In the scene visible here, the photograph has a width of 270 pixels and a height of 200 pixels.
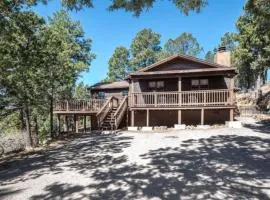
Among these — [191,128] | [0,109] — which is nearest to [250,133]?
[191,128]

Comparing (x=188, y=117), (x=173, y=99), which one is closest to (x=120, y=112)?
(x=173, y=99)

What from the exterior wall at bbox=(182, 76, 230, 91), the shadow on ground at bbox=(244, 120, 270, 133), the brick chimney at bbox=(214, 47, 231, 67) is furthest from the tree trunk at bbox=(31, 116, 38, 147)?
the brick chimney at bbox=(214, 47, 231, 67)

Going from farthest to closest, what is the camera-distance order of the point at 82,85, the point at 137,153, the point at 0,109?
1. the point at 82,85
2. the point at 0,109
3. the point at 137,153

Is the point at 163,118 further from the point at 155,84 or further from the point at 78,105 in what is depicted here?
the point at 78,105

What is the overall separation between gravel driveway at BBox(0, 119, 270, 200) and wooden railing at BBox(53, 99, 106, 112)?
32.1ft

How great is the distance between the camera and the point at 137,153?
539 inches

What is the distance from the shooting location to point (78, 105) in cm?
2634

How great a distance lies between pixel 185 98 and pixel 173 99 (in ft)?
3.07

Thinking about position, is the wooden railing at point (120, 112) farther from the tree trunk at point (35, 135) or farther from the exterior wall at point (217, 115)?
the exterior wall at point (217, 115)

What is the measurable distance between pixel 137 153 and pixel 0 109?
10.9 metres

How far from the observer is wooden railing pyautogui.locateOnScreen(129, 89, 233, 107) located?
21.9 metres

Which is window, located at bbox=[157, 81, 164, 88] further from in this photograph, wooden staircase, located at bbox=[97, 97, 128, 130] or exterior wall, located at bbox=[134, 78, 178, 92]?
wooden staircase, located at bbox=[97, 97, 128, 130]

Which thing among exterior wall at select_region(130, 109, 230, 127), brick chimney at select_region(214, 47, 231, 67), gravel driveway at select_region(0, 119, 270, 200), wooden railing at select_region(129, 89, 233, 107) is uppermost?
brick chimney at select_region(214, 47, 231, 67)

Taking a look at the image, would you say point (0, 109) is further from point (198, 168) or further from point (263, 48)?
point (263, 48)
